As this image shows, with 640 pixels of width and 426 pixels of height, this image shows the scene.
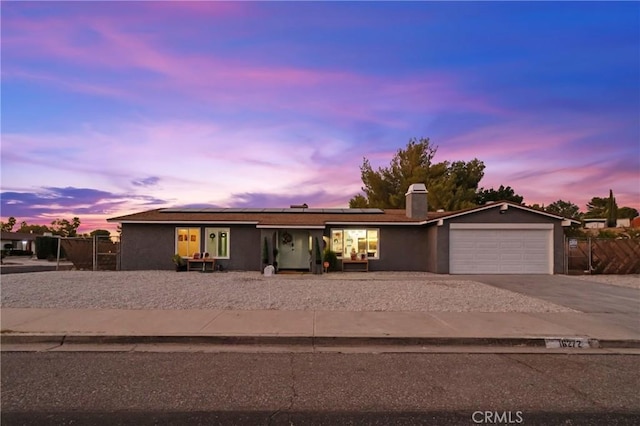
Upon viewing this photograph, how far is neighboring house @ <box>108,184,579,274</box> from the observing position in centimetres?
1908

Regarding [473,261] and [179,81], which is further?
[473,261]

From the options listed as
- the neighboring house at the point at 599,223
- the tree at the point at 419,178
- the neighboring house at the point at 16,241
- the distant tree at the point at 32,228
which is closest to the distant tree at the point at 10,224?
the distant tree at the point at 32,228

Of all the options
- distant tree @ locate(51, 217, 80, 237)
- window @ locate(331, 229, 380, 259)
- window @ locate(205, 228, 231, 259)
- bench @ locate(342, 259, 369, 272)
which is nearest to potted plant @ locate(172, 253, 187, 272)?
window @ locate(205, 228, 231, 259)

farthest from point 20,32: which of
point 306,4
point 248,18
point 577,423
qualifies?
point 577,423

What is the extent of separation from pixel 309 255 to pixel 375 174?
64.8 feet

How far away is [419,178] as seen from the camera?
3559cm

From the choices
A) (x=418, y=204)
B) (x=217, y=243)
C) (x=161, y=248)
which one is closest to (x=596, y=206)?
(x=418, y=204)

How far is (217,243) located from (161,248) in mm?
2794

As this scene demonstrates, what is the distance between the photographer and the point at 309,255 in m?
20.5

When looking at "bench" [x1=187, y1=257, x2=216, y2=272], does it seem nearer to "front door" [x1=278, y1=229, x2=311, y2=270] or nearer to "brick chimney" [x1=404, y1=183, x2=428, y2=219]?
"front door" [x1=278, y1=229, x2=311, y2=270]

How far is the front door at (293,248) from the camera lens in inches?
818

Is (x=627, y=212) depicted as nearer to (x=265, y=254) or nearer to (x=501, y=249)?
(x=501, y=249)

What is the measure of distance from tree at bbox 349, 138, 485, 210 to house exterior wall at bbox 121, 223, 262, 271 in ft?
60.8

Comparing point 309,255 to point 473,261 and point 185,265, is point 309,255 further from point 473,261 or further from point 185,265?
point 473,261
